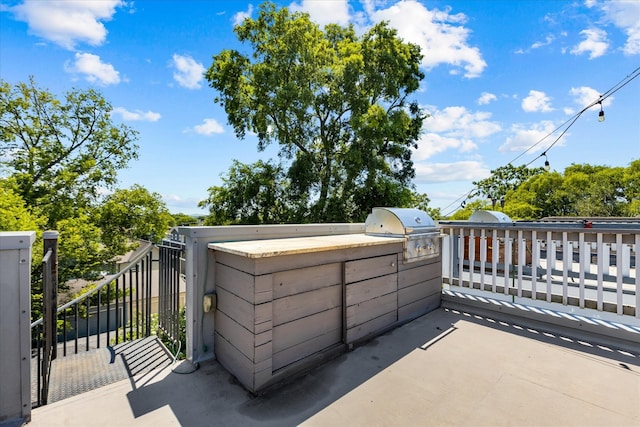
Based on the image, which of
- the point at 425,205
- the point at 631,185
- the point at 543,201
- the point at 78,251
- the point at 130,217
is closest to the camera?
the point at 78,251

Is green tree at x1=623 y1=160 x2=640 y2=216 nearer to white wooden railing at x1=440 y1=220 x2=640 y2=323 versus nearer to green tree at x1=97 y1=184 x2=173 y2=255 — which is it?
white wooden railing at x1=440 y1=220 x2=640 y2=323

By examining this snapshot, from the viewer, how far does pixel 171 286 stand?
9.07 ft

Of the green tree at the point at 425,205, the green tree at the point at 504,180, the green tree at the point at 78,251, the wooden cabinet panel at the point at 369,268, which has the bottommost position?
the green tree at the point at 78,251

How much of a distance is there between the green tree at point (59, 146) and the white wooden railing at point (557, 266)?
15.9m

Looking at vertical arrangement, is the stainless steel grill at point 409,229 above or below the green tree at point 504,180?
below

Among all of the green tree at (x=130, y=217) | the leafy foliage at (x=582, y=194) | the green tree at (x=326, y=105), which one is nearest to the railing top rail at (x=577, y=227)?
the green tree at (x=326, y=105)

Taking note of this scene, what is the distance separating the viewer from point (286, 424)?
168 centimetres

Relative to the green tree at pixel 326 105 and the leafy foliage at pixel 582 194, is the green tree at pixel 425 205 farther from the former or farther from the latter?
the leafy foliage at pixel 582 194

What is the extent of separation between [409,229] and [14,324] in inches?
121

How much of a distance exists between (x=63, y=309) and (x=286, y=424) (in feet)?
8.68

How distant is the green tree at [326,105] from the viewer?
1284 centimetres

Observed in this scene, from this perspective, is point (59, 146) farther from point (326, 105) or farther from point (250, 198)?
point (326, 105)

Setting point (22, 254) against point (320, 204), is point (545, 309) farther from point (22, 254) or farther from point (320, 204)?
point (320, 204)

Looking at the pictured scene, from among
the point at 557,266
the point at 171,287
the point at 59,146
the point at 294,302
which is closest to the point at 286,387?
the point at 294,302
